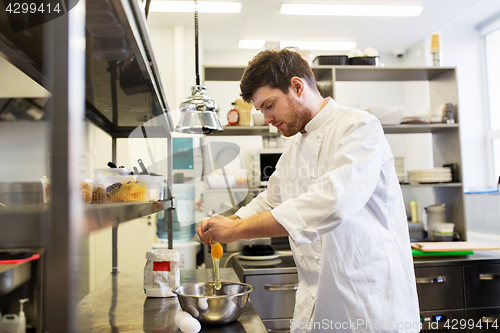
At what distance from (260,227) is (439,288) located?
1794 mm

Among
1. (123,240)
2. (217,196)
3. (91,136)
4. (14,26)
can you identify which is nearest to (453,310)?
(217,196)

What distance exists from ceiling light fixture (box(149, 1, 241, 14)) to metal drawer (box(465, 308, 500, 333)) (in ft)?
10.0

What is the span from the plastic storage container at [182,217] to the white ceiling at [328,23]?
1.71 meters

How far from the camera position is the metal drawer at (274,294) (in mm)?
2152

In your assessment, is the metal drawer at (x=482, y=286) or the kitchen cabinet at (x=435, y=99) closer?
the metal drawer at (x=482, y=286)

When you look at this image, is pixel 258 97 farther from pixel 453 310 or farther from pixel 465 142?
pixel 465 142

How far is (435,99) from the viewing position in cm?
310

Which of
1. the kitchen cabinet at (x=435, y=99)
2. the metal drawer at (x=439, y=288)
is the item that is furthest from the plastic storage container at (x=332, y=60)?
the metal drawer at (x=439, y=288)

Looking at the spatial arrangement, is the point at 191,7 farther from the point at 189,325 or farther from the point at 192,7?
the point at 189,325

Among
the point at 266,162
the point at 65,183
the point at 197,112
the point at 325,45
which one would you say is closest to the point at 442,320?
the point at 266,162

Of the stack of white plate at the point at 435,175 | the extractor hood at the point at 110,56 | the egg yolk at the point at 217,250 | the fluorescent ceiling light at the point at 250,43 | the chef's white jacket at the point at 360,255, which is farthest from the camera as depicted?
the fluorescent ceiling light at the point at 250,43

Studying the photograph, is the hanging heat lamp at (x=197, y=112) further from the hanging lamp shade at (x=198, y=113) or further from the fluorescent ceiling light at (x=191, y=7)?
the fluorescent ceiling light at (x=191, y=7)

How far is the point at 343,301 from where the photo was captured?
4.11 feet

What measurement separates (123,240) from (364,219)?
9.82 ft
